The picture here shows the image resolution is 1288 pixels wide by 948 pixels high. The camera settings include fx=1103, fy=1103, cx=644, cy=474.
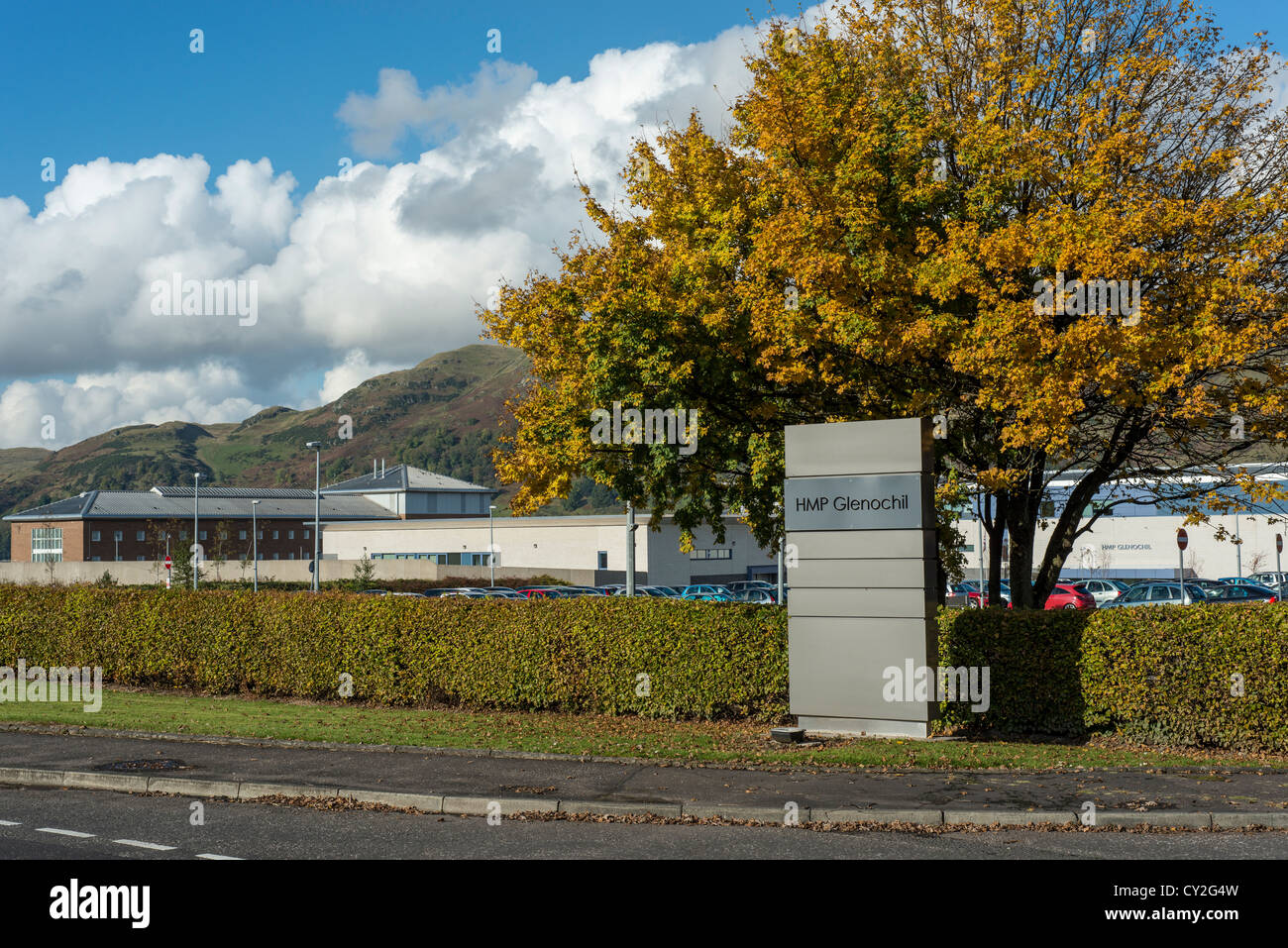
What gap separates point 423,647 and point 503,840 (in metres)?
9.17

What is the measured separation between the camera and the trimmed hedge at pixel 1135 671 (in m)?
13.3

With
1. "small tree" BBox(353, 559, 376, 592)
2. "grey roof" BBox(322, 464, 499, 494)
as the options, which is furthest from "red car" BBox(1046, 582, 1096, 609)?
"grey roof" BBox(322, 464, 499, 494)

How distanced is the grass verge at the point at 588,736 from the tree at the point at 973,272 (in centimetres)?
407

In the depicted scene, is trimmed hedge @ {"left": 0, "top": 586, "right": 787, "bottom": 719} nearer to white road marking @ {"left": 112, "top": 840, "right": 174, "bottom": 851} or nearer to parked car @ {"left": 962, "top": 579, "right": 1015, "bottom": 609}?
parked car @ {"left": 962, "top": 579, "right": 1015, "bottom": 609}

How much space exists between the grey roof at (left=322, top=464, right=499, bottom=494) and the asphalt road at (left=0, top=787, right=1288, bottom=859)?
377 feet

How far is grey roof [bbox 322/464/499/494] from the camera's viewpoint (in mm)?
124438

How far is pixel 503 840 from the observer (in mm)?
9461

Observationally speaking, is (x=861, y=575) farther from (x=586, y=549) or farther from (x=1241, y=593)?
(x=586, y=549)

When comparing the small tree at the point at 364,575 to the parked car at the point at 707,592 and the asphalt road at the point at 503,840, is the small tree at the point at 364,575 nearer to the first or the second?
the parked car at the point at 707,592
